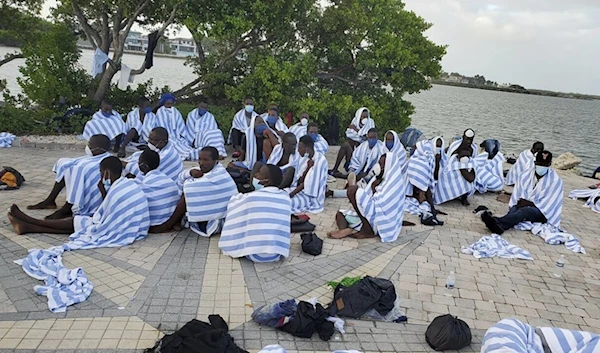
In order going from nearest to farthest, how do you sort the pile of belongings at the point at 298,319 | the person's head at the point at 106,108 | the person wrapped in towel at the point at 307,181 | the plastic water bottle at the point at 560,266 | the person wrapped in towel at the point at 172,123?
the pile of belongings at the point at 298,319 < the plastic water bottle at the point at 560,266 < the person wrapped in towel at the point at 307,181 < the person's head at the point at 106,108 < the person wrapped in towel at the point at 172,123

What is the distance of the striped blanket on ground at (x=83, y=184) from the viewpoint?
584 centimetres

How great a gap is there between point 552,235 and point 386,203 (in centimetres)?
299

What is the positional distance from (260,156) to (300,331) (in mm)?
5928

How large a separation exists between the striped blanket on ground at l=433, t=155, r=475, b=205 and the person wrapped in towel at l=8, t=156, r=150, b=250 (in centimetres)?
576

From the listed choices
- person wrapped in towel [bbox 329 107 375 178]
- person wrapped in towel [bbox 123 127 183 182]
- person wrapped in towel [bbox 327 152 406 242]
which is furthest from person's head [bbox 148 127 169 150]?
person wrapped in towel [bbox 329 107 375 178]

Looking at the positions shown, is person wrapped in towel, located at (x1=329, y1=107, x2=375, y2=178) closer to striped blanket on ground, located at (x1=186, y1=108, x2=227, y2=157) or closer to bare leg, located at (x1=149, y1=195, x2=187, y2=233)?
striped blanket on ground, located at (x1=186, y1=108, x2=227, y2=157)

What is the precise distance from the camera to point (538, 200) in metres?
7.61

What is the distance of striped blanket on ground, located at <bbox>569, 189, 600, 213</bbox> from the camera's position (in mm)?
9718

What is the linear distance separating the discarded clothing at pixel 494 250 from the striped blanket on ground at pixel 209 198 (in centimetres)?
357

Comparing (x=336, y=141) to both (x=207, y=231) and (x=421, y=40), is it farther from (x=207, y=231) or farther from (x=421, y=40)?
(x=207, y=231)

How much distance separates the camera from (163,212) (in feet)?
19.6

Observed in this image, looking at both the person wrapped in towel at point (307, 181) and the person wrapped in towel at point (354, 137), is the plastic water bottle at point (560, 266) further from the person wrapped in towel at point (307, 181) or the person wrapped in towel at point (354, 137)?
the person wrapped in towel at point (354, 137)

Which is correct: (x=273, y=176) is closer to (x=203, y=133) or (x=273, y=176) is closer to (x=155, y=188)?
(x=155, y=188)

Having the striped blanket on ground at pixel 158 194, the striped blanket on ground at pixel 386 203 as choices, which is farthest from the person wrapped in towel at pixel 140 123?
the striped blanket on ground at pixel 386 203
